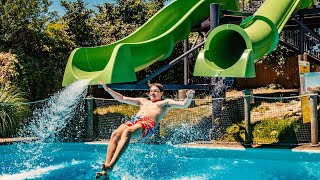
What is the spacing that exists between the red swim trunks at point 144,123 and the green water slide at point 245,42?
281 cm

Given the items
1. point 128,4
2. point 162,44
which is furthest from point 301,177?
point 128,4

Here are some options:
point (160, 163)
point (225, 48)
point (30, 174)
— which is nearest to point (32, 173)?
point (30, 174)

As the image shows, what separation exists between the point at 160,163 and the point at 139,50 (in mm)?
2591

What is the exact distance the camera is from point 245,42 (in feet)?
29.7

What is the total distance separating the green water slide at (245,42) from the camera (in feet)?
26.7

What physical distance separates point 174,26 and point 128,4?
29.5 ft

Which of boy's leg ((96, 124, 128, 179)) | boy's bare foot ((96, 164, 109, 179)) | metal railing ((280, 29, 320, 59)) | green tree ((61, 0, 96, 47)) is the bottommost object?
boy's bare foot ((96, 164, 109, 179))

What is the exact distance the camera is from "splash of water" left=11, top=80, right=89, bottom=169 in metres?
8.59

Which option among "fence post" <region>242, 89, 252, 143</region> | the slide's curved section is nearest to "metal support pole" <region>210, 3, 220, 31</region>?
the slide's curved section

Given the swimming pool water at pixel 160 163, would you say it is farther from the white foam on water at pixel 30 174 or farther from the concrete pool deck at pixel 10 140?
the concrete pool deck at pixel 10 140

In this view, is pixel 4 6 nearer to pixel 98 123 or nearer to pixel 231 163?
pixel 98 123

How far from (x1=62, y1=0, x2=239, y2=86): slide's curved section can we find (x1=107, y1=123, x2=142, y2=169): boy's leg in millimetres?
2970

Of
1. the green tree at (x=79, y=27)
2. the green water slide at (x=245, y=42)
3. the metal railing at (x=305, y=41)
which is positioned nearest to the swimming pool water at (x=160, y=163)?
the green water slide at (x=245, y=42)

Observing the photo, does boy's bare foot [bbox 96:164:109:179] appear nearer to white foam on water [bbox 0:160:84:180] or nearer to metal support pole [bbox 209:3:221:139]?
white foam on water [bbox 0:160:84:180]
